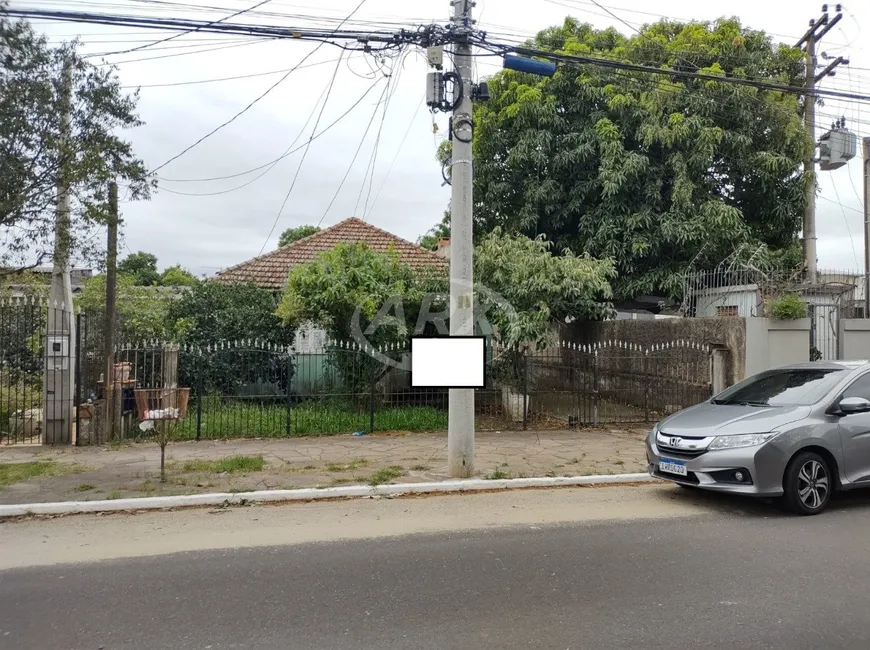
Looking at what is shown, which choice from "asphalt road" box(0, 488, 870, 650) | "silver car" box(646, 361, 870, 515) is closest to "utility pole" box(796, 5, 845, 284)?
"silver car" box(646, 361, 870, 515)

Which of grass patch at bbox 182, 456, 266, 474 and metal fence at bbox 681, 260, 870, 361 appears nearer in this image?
grass patch at bbox 182, 456, 266, 474

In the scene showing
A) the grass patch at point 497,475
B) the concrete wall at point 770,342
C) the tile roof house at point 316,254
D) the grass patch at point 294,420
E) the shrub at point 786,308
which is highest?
the tile roof house at point 316,254

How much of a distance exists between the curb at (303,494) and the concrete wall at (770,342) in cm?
488

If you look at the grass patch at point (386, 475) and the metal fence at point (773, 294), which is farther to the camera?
the metal fence at point (773, 294)

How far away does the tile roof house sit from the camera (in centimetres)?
1471

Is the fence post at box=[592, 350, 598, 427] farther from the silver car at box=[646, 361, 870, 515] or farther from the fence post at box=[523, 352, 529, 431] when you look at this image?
the silver car at box=[646, 361, 870, 515]

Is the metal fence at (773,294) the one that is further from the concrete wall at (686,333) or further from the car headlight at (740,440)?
the car headlight at (740,440)

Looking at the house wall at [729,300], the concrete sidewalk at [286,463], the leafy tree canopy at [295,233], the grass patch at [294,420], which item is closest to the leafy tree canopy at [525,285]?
the concrete sidewalk at [286,463]

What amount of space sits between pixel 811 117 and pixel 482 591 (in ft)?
52.1

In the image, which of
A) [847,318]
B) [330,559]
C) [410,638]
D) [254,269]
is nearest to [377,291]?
[254,269]

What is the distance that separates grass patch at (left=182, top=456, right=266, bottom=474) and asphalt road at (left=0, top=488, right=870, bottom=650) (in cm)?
190

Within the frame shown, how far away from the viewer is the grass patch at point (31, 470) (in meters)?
7.16

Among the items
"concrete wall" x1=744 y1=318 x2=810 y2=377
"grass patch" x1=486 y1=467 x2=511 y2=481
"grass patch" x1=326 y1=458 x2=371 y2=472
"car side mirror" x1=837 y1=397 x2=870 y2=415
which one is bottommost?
"grass patch" x1=486 y1=467 x2=511 y2=481

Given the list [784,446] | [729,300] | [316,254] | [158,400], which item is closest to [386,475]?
[784,446]
